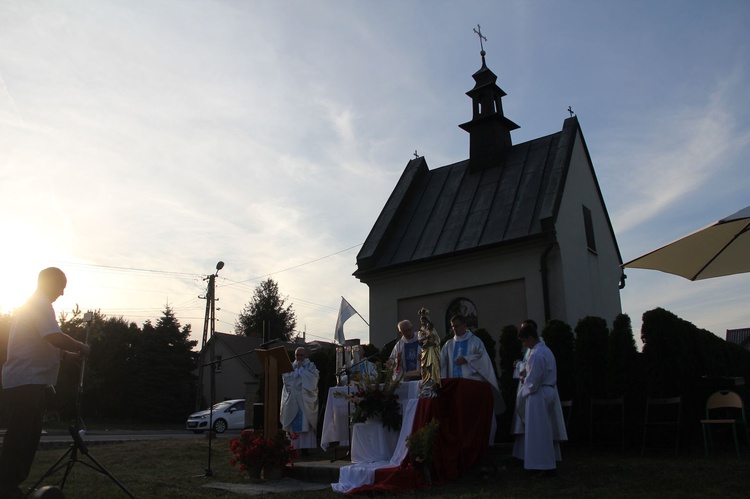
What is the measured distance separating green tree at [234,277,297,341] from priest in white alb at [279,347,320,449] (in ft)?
172

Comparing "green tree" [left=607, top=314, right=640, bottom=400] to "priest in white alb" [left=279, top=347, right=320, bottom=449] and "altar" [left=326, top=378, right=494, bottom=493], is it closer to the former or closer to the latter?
"altar" [left=326, top=378, right=494, bottom=493]

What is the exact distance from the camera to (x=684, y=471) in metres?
7.61

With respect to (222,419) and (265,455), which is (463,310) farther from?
(222,419)

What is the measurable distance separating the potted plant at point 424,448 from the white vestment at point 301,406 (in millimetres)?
5856

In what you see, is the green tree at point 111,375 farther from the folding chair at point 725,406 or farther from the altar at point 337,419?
the folding chair at point 725,406

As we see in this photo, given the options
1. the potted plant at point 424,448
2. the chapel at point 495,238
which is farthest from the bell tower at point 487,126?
the potted plant at point 424,448

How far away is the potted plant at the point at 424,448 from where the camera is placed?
25.1 feet

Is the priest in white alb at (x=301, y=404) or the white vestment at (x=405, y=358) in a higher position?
the white vestment at (x=405, y=358)

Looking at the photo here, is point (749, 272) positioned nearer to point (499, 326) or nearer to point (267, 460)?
point (267, 460)

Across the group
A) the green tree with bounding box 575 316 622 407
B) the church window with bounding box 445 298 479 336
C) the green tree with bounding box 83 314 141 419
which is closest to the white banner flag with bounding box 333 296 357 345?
the green tree with bounding box 575 316 622 407

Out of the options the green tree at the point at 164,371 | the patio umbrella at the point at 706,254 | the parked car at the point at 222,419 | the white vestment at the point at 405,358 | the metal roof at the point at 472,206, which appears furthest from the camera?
the green tree at the point at 164,371

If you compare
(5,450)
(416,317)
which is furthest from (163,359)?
(5,450)

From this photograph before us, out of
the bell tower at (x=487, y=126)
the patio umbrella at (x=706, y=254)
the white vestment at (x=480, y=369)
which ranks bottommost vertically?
the white vestment at (x=480, y=369)

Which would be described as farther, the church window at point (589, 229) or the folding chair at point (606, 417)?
the church window at point (589, 229)
